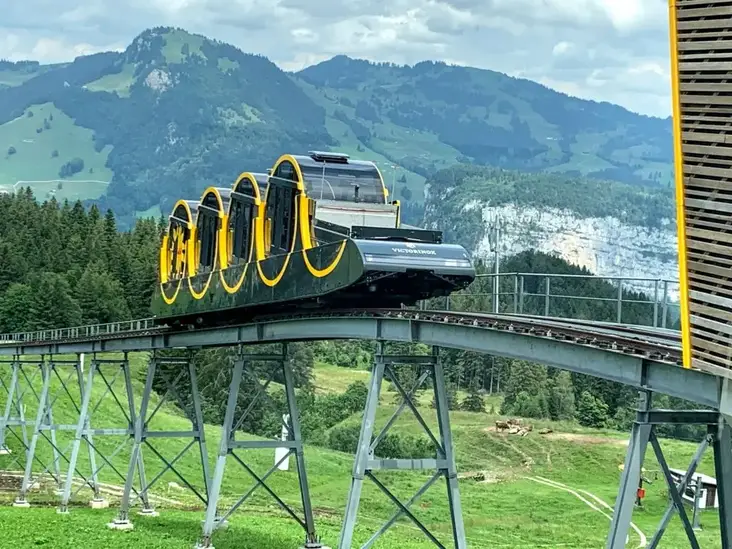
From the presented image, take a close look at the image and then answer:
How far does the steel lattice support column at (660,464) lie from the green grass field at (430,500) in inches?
908

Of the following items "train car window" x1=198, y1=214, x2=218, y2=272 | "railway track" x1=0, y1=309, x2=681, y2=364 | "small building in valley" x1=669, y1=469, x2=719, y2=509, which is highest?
"train car window" x1=198, y1=214, x2=218, y2=272

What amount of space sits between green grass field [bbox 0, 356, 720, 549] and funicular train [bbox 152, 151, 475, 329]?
8.43 meters

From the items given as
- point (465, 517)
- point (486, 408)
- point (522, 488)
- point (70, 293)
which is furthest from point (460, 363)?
point (465, 517)

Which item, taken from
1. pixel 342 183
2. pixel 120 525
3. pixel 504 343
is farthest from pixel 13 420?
pixel 504 343

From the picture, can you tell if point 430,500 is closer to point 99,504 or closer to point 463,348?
point 99,504

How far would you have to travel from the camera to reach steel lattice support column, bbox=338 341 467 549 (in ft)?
89.2

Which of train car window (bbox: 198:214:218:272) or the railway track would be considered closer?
the railway track

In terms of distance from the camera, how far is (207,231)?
141 ft

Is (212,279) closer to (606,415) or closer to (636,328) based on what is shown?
(636,328)

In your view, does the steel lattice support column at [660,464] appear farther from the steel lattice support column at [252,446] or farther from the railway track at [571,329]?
the steel lattice support column at [252,446]

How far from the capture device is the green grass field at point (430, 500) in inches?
1754

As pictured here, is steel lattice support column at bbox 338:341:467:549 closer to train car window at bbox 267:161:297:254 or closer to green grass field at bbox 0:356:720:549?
train car window at bbox 267:161:297:254

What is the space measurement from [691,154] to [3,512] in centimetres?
3527

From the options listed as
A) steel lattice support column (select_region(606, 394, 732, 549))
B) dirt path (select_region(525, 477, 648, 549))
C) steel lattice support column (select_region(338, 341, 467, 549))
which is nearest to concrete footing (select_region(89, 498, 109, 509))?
dirt path (select_region(525, 477, 648, 549))
